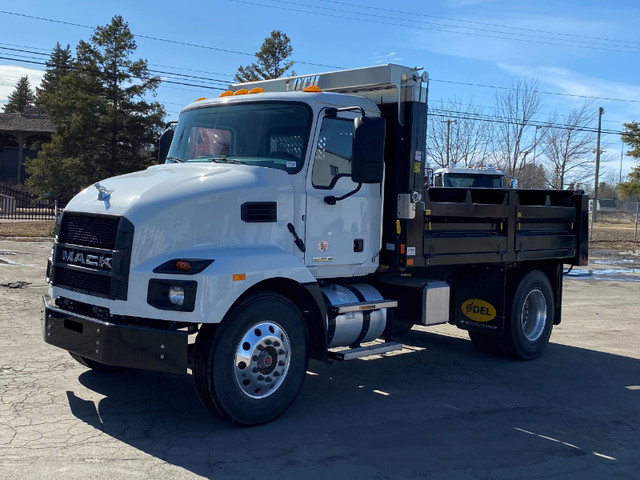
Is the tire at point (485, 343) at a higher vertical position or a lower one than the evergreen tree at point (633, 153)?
lower

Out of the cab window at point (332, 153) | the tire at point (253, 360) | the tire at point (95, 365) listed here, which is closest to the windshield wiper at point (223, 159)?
the cab window at point (332, 153)

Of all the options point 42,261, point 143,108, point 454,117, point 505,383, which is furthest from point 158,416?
point 454,117

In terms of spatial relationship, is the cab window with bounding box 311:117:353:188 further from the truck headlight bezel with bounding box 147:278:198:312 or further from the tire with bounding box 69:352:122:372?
the tire with bounding box 69:352:122:372

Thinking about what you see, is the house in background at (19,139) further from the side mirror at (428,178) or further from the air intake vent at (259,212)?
the air intake vent at (259,212)

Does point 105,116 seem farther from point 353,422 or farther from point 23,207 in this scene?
point 353,422

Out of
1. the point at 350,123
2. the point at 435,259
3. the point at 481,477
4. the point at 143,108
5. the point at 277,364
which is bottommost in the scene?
the point at 481,477

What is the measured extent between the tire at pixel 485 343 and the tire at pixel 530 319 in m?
0.13

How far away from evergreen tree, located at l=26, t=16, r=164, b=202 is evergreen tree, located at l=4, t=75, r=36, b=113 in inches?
2165

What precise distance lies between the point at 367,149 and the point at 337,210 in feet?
2.29

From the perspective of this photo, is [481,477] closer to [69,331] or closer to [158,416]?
[158,416]

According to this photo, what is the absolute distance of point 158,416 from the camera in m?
5.66

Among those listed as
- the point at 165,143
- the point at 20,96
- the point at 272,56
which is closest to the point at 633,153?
the point at 272,56

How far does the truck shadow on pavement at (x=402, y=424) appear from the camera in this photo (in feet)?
15.8

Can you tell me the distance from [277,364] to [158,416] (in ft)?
3.61
